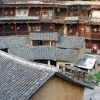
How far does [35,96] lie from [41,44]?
91.0 ft

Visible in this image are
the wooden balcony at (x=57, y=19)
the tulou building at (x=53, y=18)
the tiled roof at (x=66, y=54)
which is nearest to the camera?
the tiled roof at (x=66, y=54)

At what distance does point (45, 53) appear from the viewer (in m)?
39.7

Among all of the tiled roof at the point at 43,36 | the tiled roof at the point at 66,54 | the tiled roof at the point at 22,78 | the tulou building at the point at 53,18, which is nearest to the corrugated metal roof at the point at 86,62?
the tiled roof at the point at 66,54

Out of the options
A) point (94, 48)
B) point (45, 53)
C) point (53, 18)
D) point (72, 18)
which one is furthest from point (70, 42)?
point (53, 18)

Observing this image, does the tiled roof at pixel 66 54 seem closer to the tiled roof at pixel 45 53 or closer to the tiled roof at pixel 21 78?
the tiled roof at pixel 45 53

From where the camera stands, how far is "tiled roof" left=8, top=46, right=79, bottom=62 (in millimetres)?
38781

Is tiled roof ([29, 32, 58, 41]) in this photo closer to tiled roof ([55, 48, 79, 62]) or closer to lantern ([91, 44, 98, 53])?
tiled roof ([55, 48, 79, 62])

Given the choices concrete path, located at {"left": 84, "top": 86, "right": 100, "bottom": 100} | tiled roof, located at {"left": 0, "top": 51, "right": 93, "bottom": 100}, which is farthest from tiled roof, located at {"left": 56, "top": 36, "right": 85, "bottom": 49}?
tiled roof, located at {"left": 0, "top": 51, "right": 93, "bottom": 100}

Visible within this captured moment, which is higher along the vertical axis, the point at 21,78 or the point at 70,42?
the point at 21,78

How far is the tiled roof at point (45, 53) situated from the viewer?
127ft

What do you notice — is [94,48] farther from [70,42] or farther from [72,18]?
[70,42]

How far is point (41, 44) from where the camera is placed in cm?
4356

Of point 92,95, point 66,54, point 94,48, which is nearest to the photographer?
point 92,95

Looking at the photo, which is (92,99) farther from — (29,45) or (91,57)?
(29,45)
